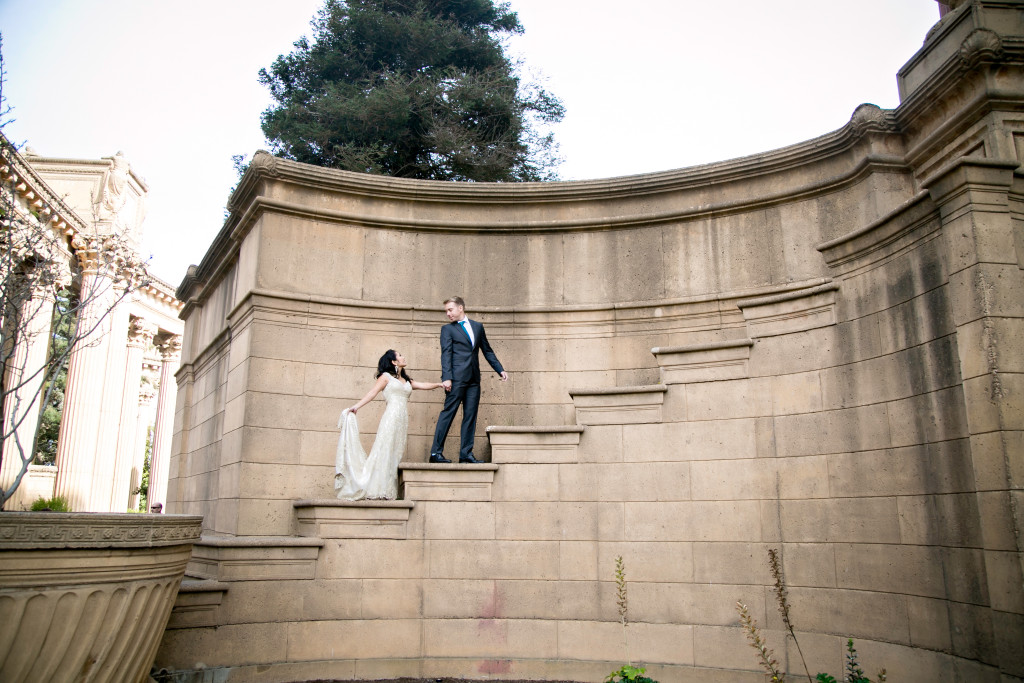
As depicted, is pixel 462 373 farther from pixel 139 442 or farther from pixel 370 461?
pixel 139 442

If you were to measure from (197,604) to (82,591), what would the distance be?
249 cm

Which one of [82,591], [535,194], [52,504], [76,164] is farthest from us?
[76,164]

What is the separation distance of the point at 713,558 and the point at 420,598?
3.32 m

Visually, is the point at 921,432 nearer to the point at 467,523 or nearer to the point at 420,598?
the point at 467,523

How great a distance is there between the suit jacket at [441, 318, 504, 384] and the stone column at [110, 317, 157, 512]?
26.5 m

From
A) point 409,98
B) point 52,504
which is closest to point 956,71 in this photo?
point 409,98

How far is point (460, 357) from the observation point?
991cm

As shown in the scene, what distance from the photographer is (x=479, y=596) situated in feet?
29.2

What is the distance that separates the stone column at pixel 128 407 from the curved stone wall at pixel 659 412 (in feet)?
78.1

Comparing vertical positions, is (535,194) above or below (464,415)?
above

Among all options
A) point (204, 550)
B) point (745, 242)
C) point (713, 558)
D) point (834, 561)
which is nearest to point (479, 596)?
point (713, 558)

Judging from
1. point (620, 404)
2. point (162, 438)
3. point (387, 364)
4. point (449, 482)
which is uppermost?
point (162, 438)

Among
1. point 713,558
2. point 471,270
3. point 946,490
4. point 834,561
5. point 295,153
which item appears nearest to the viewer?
point 946,490

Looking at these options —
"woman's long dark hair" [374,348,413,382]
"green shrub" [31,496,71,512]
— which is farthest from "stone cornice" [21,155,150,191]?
"woman's long dark hair" [374,348,413,382]
